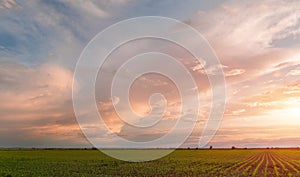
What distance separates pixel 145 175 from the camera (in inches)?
1093

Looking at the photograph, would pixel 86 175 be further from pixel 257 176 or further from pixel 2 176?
pixel 257 176

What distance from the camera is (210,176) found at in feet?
89.7

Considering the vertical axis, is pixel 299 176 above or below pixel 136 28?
below

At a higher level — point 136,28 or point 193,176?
point 136,28

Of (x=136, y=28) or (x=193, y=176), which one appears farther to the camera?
(x=193, y=176)

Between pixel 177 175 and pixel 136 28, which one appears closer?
pixel 136 28

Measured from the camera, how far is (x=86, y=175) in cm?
2845

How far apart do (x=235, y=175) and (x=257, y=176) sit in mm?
1852

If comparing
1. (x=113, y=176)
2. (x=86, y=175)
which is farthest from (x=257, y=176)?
(x=86, y=175)

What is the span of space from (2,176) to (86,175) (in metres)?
7.05

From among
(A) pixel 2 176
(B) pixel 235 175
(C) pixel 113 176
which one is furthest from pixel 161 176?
(A) pixel 2 176

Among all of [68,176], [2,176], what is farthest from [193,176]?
[2,176]

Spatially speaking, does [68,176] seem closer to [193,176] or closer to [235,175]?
[193,176]

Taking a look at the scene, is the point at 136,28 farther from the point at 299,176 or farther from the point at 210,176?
the point at 299,176
